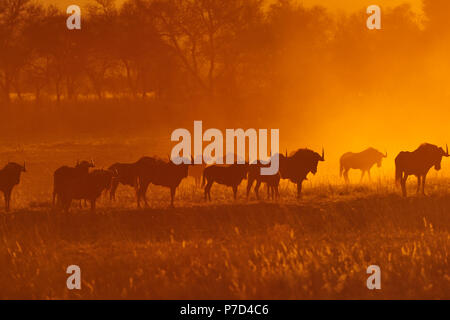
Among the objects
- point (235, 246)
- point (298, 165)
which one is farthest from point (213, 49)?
point (235, 246)

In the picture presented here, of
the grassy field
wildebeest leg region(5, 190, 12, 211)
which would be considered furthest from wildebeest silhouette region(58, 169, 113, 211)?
wildebeest leg region(5, 190, 12, 211)

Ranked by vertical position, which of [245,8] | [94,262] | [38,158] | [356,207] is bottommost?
[94,262]

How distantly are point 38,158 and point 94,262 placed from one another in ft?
93.3

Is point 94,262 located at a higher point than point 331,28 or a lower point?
lower

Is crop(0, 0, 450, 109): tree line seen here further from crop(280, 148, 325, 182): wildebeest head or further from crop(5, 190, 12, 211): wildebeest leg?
crop(5, 190, 12, 211): wildebeest leg

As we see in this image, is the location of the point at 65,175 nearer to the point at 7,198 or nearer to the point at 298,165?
the point at 7,198

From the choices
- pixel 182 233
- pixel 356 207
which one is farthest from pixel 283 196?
pixel 182 233

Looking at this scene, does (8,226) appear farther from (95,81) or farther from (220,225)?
(95,81)

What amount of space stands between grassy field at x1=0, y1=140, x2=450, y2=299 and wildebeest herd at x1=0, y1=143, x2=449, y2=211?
18.0 inches

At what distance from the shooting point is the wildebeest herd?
20594 mm

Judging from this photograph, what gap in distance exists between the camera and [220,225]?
19438 mm

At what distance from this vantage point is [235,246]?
15492 millimetres

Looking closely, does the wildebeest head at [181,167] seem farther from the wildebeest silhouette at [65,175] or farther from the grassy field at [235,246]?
the wildebeest silhouette at [65,175]

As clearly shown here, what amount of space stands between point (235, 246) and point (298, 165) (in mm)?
8477
